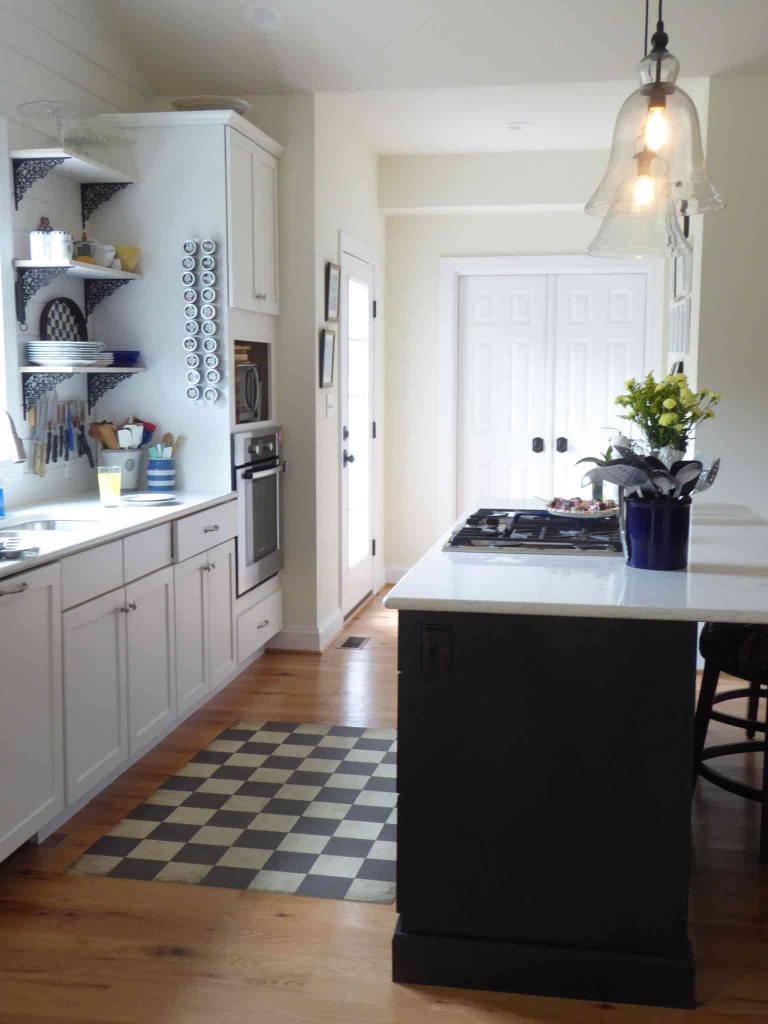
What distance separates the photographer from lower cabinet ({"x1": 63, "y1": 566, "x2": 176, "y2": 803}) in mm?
3064

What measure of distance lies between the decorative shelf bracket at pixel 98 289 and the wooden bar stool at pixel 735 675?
2693 mm

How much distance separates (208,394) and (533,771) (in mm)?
2544

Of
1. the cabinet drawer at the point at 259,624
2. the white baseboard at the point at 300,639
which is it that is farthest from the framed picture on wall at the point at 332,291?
the white baseboard at the point at 300,639

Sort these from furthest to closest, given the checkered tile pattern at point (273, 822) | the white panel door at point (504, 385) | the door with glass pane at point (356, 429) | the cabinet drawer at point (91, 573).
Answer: the white panel door at point (504, 385), the door with glass pane at point (356, 429), the cabinet drawer at point (91, 573), the checkered tile pattern at point (273, 822)

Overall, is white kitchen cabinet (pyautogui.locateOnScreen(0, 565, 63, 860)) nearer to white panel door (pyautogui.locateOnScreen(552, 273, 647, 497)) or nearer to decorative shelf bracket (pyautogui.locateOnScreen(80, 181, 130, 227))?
decorative shelf bracket (pyautogui.locateOnScreen(80, 181, 130, 227))

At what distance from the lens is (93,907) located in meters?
2.71

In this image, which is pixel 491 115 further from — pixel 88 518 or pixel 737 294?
pixel 88 518

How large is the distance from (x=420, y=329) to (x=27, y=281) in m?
3.35

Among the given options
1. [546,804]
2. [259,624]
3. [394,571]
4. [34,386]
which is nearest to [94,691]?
[34,386]

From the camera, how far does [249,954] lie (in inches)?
→ 98.3

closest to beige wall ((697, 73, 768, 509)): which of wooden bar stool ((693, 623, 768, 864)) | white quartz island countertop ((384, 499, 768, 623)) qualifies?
wooden bar stool ((693, 623, 768, 864))

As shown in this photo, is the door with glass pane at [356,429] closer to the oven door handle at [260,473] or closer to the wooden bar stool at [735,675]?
the oven door handle at [260,473]

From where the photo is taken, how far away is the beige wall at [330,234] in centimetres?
500

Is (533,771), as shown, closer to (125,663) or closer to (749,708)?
(125,663)
